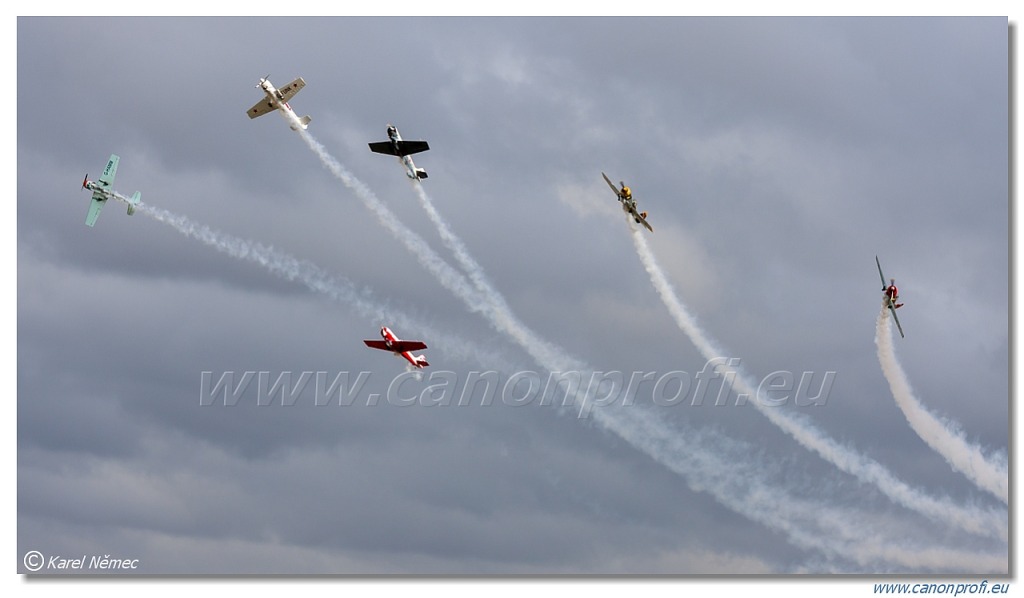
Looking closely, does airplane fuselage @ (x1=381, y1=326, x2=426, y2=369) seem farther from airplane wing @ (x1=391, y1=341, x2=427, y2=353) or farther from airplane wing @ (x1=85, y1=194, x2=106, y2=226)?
airplane wing @ (x1=85, y1=194, x2=106, y2=226)

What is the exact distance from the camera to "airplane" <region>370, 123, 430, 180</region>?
103125mm

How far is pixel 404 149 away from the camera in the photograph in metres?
104

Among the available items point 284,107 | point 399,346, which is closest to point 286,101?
point 284,107

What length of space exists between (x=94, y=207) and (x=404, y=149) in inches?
865

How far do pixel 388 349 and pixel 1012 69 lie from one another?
3917cm

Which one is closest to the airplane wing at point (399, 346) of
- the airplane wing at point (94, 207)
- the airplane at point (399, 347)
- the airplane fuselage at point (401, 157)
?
the airplane at point (399, 347)

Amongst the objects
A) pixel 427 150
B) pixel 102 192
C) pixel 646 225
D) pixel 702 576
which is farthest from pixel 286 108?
pixel 702 576

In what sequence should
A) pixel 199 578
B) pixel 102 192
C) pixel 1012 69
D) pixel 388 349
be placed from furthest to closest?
pixel 102 192, pixel 388 349, pixel 199 578, pixel 1012 69

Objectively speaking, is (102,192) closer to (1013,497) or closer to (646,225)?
(646,225)

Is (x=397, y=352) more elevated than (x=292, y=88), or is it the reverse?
(x=292, y=88)

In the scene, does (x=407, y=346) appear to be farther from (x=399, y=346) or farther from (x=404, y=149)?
(x=404, y=149)

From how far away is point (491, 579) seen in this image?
86.4 m

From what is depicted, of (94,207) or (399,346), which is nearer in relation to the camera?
(399,346)

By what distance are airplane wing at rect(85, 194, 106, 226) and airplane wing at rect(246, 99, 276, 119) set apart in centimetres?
1341
